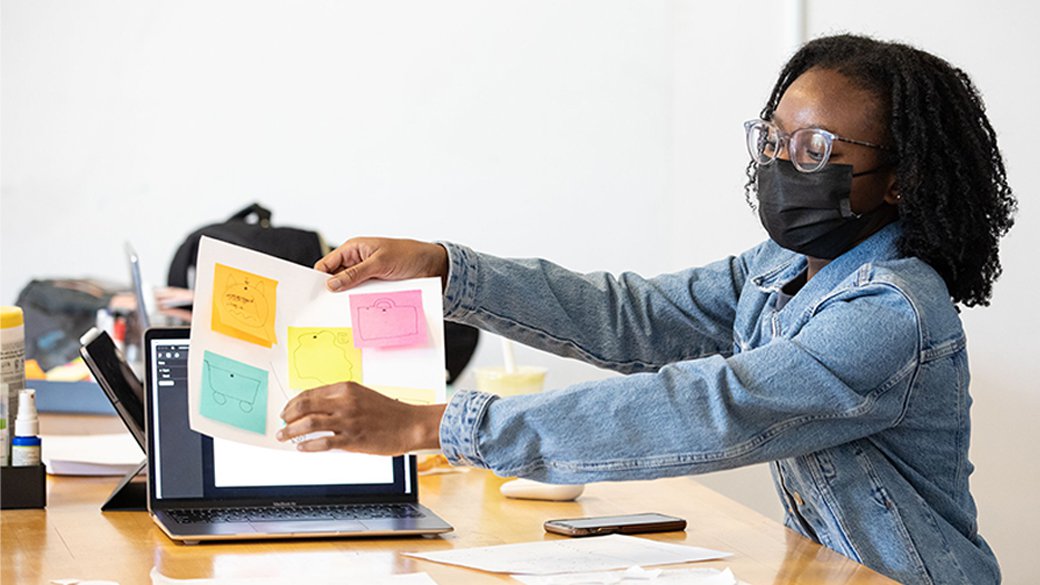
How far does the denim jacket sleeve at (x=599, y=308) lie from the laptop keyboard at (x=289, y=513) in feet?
0.85

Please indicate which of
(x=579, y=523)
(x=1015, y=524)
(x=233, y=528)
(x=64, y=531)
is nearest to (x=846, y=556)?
(x=579, y=523)

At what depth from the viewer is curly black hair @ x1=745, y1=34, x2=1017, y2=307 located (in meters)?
1.50

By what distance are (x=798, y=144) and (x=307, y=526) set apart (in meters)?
0.72

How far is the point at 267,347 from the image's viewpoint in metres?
1.43

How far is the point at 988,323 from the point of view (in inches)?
107

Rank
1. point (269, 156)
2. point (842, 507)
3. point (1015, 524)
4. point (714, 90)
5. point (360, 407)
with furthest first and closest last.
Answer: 1. point (269, 156)
2. point (714, 90)
3. point (1015, 524)
4. point (842, 507)
5. point (360, 407)

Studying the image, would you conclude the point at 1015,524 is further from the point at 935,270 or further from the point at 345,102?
the point at 345,102

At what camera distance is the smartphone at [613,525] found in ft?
5.12

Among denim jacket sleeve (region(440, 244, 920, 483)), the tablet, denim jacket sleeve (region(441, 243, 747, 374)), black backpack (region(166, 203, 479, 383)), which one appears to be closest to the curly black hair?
denim jacket sleeve (region(440, 244, 920, 483))

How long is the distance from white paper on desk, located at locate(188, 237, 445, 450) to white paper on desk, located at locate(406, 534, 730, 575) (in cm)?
18

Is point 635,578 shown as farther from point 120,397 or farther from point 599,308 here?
point 120,397

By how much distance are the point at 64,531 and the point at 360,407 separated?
1.50 feet

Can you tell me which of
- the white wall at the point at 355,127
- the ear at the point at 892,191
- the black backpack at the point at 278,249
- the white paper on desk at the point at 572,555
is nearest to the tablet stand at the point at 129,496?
the white paper on desk at the point at 572,555

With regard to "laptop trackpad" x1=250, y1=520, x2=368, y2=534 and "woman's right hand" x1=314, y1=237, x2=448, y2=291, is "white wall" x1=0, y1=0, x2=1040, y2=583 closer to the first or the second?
→ "woman's right hand" x1=314, y1=237, x2=448, y2=291
